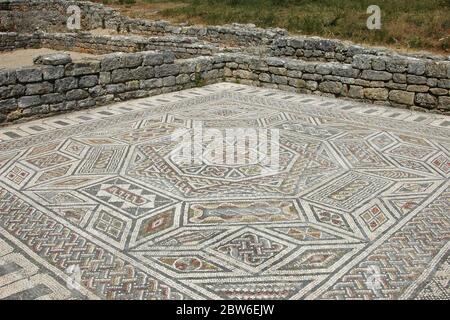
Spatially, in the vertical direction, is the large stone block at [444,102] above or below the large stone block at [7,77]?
below

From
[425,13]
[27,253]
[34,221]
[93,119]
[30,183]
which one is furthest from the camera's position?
[425,13]

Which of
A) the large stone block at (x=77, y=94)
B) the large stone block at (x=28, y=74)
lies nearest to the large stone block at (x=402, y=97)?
the large stone block at (x=77, y=94)

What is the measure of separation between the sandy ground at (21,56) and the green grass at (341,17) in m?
Result: 5.04

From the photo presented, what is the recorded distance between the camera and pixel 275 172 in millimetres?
4469

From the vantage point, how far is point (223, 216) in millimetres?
3576

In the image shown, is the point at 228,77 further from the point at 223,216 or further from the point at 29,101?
the point at 223,216

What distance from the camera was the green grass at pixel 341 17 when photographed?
12.7m

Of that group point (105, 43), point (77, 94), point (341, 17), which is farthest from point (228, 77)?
point (341, 17)

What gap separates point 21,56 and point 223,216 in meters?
12.8

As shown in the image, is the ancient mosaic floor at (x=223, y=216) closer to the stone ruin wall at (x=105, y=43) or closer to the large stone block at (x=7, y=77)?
the large stone block at (x=7, y=77)

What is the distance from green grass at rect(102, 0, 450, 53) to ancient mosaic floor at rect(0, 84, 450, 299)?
301 inches

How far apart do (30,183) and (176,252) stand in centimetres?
186
